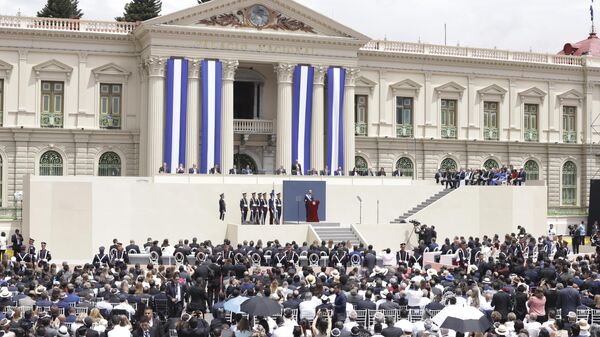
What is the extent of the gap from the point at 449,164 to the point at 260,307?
4530cm

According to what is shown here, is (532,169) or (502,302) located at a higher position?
(532,169)

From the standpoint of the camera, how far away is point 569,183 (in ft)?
220

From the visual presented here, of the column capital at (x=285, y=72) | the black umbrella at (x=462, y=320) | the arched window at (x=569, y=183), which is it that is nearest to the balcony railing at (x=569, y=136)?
the arched window at (x=569, y=183)

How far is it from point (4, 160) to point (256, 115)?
609 inches

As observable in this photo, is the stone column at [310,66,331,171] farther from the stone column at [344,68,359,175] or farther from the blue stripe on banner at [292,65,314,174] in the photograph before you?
the stone column at [344,68,359,175]

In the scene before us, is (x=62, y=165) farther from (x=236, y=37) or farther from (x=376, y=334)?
(x=376, y=334)

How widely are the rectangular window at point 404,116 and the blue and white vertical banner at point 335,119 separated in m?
7.44

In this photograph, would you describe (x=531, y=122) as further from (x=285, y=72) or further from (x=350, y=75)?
(x=285, y=72)

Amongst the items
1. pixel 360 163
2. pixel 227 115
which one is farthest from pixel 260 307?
pixel 360 163

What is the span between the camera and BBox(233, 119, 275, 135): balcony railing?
185 ft

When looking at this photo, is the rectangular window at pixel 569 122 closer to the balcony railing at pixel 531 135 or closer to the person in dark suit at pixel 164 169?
the balcony railing at pixel 531 135

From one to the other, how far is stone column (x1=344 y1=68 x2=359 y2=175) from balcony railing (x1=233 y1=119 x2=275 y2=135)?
15.4 feet

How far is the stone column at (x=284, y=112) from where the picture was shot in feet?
178

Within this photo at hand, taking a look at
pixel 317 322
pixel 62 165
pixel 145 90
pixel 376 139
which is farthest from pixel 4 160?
pixel 317 322
